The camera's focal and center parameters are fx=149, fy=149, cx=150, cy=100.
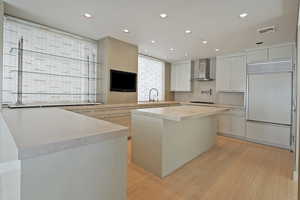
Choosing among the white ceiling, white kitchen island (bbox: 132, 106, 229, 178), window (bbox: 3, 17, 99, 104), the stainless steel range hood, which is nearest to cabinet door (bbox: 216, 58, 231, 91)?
the stainless steel range hood

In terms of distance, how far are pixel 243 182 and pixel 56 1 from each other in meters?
3.71

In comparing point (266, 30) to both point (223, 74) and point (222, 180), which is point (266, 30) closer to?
point (223, 74)

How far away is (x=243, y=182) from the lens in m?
2.04

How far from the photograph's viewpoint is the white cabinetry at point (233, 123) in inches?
162

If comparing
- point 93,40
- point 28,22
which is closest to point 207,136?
point 93,40

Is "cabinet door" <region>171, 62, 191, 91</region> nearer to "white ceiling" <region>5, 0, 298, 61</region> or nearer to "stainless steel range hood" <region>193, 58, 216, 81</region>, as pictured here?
"stainless steel range hood" <region>193, 58, 216, 81</region>

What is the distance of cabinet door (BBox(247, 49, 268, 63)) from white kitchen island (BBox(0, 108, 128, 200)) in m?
4.37

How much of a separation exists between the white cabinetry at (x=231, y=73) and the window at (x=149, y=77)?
6.64 feet

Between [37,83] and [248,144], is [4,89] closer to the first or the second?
[37,83]

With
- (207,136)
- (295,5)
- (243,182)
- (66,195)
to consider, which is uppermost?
(295,5)

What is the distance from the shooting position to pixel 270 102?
11.8ft

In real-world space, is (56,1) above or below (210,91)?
above

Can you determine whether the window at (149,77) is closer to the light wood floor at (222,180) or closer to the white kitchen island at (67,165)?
the light wood floor at (222,180)

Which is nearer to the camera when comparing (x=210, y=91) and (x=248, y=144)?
(x=248, y=144)
